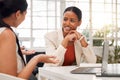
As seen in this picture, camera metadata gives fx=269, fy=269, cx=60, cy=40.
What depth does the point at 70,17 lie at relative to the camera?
2521 millimetres

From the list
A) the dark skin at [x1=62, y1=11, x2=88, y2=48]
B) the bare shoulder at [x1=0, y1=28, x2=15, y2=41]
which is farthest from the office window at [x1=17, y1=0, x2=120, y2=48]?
the bare shoulder at [x1=0, y1=28, x2=15, y2=41]

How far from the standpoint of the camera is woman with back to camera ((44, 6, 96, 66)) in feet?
7.93

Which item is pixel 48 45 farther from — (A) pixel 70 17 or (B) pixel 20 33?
(B) pixel 20 33

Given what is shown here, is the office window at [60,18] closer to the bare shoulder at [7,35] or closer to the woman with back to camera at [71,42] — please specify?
the woman with back to camera at [71,42]

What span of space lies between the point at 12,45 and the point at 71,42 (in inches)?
45.6

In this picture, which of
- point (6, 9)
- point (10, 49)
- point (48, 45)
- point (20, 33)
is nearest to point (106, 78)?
point (10, 49)

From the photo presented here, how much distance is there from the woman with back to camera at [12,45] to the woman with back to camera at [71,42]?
2.74ft

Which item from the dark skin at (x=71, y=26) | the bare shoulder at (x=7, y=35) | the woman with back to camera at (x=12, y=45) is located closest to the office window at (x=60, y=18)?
→ the dark skin at (x=71, y=26)

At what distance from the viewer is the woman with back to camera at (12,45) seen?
4.50 ft

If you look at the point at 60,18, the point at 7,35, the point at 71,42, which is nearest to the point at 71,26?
the point at 71,42

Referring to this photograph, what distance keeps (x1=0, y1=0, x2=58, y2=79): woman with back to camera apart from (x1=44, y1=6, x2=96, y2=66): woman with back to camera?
0.83 meters

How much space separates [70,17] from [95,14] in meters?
5.21

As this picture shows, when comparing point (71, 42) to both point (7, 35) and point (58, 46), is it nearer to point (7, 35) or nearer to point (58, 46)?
point (58, 46)

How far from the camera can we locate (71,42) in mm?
2500
